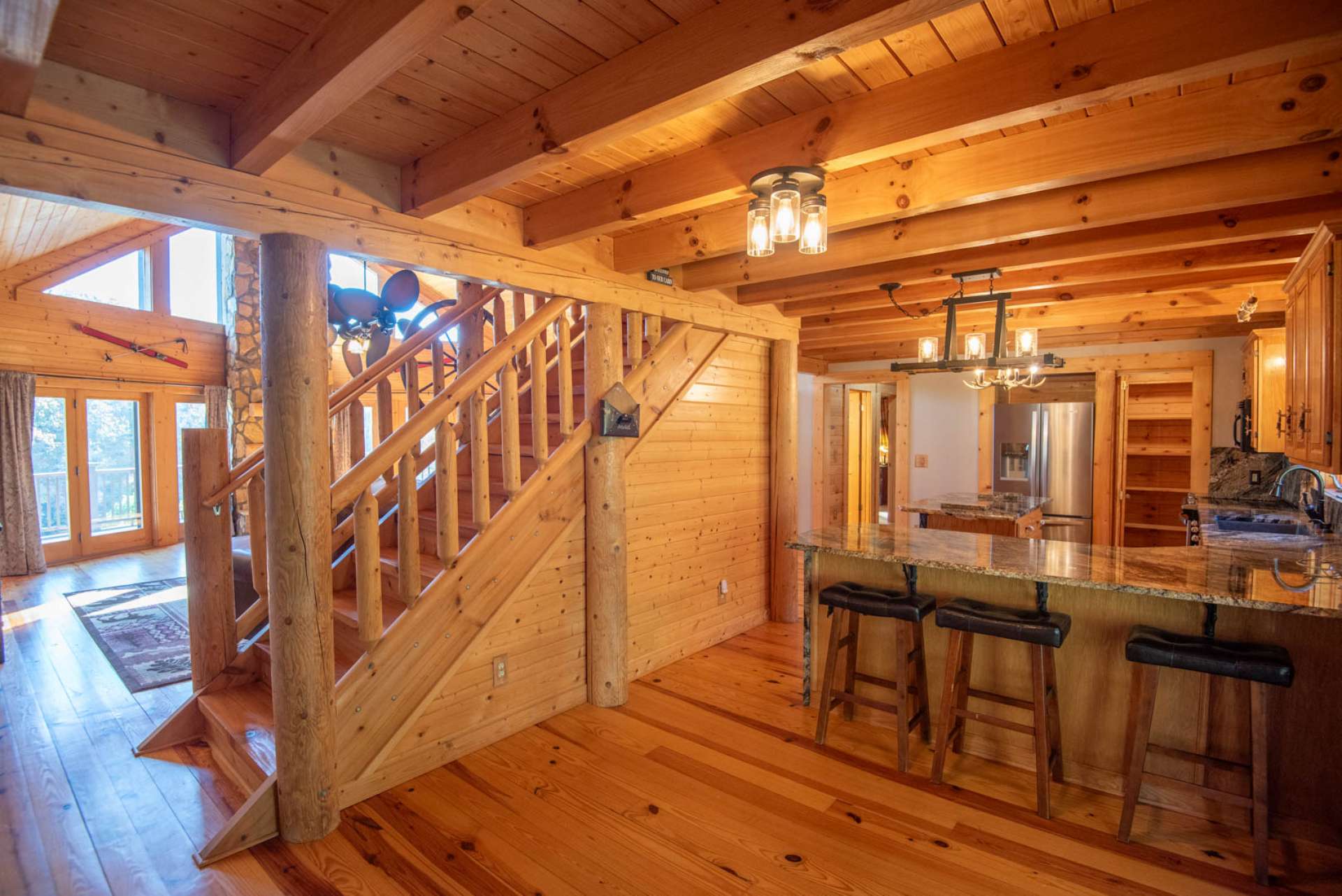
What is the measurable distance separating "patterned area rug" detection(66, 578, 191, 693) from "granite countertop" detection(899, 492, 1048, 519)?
16.5ft

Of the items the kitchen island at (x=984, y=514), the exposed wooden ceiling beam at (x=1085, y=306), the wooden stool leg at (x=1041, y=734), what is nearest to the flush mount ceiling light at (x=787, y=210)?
the wooden stool leg at (x=1041, y=734)

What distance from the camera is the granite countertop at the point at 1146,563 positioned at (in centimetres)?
221

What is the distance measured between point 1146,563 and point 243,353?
10.1 m

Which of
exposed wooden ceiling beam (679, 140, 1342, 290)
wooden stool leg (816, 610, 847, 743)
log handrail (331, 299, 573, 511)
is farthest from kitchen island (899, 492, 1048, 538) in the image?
log handrail (331, 299, 573, 511)

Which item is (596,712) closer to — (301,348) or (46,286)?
(301,348)

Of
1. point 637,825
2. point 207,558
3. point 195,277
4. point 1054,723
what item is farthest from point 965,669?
point 195,277

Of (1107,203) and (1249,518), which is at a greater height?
(1107,203)

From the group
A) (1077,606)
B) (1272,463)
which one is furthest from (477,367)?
(1272,463)

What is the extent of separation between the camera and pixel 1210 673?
2.25m

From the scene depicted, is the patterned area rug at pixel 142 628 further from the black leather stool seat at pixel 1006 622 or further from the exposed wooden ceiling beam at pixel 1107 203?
the exposed wooden ceiling beam at pixel 1107 203

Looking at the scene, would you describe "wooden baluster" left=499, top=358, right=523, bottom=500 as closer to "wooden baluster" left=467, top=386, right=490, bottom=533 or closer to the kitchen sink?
"wooden baluster" left=467, top=386, right=490, bottom=533

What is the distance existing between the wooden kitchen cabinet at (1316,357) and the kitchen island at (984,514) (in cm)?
158

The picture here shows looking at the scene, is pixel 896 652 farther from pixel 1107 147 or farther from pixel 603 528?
pixel 1107 147

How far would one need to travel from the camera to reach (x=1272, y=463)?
211 inches
